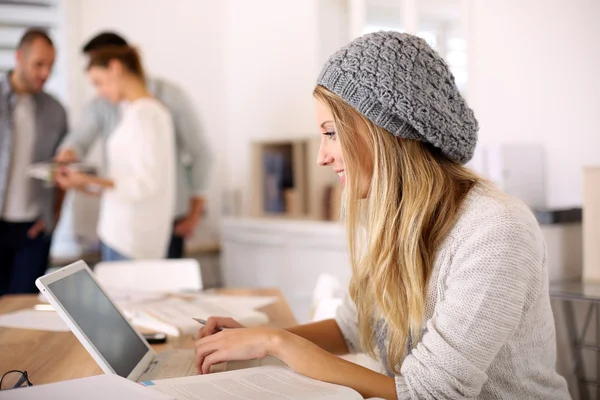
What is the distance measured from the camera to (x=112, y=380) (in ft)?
3.92

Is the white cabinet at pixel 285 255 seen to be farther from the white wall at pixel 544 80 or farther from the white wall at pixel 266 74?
the white wall at pixel 544 80

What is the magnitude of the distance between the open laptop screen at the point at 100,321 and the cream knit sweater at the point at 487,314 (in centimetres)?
56

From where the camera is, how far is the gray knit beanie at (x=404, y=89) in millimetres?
1319

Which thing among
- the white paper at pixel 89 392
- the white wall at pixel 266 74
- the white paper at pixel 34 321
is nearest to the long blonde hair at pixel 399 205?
the white paper at pixel 89 392

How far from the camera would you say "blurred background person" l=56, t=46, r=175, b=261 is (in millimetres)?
3084

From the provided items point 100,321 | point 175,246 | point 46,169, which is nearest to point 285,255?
point 175,246

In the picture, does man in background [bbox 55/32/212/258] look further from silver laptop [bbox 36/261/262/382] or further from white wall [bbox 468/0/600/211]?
silver laptop [bbox 36/261/262/382]

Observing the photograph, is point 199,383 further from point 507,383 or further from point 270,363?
point 507,383

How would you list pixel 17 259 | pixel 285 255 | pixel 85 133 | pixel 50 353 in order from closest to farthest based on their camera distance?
pixel 50 353
pixel 17 259
pixel 85 133
pixel 285 255

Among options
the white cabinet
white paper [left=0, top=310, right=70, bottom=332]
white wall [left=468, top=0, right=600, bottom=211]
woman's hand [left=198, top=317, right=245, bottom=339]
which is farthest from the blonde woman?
the white cabinet

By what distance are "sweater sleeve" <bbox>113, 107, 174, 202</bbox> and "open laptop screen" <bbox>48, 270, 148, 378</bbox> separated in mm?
1538

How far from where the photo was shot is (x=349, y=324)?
67.4 inches

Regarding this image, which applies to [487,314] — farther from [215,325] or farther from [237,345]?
[215,325]

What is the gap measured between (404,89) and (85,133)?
3.08 meters
